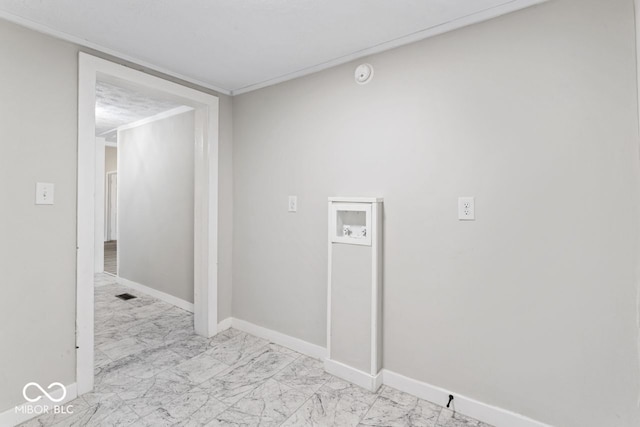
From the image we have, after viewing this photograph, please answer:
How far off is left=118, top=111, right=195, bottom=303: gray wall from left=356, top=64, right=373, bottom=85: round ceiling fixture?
211 centimetres

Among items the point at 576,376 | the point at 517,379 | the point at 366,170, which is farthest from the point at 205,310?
the point at 576,376

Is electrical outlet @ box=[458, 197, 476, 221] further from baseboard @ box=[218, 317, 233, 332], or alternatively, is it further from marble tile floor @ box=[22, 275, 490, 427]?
baseboard @ box=[218, 317, 233, 332]

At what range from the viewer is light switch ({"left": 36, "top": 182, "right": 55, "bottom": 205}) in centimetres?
186

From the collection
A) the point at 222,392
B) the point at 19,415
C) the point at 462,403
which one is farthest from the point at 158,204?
the point at 462,403

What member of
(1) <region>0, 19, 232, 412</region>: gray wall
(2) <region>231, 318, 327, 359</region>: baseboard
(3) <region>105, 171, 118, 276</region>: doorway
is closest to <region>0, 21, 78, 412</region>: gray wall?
(1) <region>0, 19, 232, 412</region>: gray wall

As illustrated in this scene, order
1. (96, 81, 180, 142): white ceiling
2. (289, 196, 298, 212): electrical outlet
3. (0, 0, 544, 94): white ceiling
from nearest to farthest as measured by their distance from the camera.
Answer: (0, 0, 544, 94): white ceiling → (289, 196, 298, 212): electrical outlet → (96, 81, 180, 142): white ceiling

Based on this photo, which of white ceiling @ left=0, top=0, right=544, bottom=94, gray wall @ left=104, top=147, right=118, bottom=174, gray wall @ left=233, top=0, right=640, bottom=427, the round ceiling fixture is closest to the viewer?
gray wall @ left=233, top=0, right=640, bottom=427

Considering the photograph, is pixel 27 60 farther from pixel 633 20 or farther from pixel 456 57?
pixel 633 20

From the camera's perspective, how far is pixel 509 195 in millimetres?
1706

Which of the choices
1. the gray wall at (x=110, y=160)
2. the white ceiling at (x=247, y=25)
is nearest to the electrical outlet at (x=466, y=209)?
the white ceiling at (x=247, y=25)

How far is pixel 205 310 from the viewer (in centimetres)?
288

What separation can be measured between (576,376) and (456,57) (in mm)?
1810

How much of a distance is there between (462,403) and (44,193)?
2.76 meters

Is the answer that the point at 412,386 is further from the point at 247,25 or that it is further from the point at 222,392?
the point at 247,25
